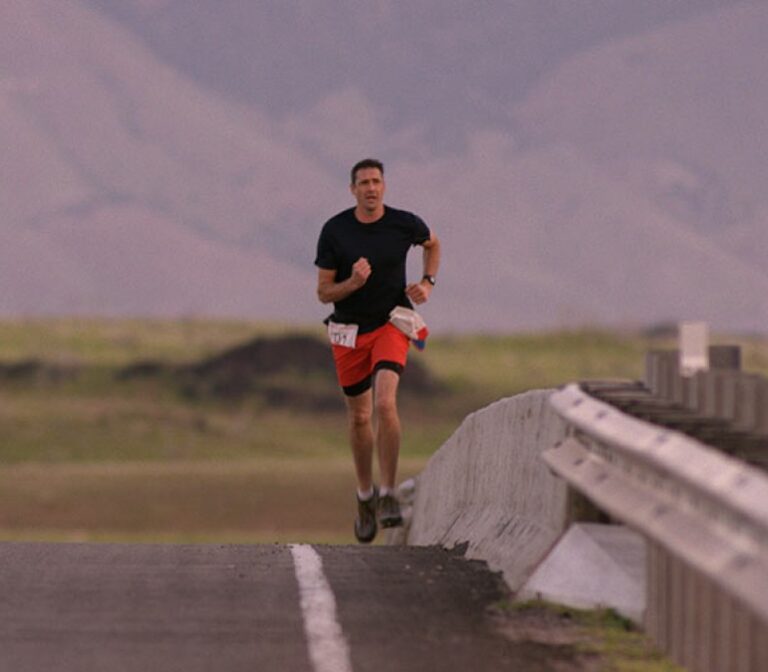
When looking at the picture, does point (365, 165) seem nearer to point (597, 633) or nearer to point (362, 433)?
point (362, 433)

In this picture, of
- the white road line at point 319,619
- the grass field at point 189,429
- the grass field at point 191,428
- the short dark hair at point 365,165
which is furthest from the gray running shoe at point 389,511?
the grass field at point 189,429

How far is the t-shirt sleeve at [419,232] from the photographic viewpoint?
14.8 m

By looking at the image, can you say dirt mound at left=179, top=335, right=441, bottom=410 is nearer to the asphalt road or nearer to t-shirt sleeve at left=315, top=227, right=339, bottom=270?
t-shirt sleeve at left=315, top=227, right=339, bottom=270

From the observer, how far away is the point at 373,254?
47.8ft

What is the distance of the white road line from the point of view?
30.4 ft

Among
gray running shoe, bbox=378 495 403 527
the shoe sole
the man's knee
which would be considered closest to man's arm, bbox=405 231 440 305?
the man's knee

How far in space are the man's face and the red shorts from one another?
84 centimetres

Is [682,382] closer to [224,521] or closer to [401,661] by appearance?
[401,661]

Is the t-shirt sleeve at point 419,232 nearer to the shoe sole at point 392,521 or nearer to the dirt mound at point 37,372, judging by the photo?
the shoe sole at point 392,521

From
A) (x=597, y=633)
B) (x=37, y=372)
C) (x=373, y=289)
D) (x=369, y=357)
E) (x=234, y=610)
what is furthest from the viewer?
(x=37, y=372)

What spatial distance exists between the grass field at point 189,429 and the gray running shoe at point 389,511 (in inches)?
1746

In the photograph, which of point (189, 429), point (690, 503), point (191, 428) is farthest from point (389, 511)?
point (191, 428)

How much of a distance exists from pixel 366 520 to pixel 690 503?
25.5 feet

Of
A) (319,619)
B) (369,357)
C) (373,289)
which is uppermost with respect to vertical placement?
(373,289)
